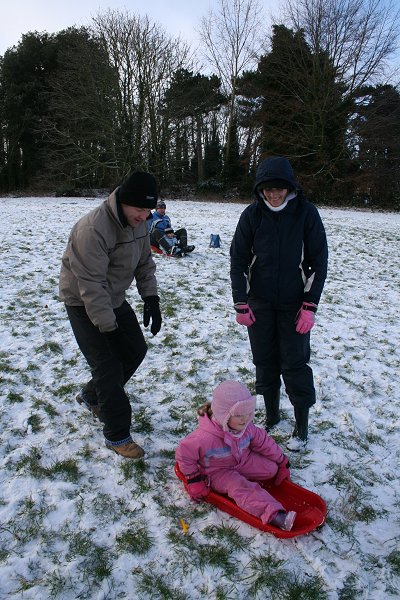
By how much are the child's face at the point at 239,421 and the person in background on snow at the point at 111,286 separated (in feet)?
2.46

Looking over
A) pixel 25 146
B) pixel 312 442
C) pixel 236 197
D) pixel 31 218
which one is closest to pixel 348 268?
pixel 312 442

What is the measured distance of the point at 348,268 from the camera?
29.9 feet

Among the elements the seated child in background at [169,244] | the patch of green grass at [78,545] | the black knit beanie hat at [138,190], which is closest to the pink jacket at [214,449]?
the patch of green grass at [78,545]

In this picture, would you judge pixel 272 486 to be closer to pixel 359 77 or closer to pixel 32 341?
A: pixel 32 341

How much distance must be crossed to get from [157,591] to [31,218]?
12.3 m

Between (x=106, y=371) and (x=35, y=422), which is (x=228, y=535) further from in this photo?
(x=35, y=422)

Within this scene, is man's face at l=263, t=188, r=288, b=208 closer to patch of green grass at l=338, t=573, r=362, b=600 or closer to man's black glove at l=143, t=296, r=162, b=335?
man's black glove at l=143, t=296, r=162, b=335

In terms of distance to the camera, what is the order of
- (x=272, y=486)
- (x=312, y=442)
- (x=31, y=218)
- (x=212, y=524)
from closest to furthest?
(x=212, y=524) → (x=272, y=486) → (x=312, y=442) → (x=31, y=218)

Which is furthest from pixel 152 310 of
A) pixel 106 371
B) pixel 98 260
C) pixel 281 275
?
pixel 281 275

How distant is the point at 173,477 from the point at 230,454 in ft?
1.58

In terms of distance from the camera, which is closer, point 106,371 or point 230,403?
point 230,403

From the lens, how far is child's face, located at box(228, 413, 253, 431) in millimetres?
2623

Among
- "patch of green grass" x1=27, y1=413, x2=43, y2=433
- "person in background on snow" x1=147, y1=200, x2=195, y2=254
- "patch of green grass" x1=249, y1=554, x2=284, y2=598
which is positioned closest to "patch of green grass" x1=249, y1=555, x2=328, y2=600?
"patch of green grass" x1=249, y1=554, x2=284, y2=598

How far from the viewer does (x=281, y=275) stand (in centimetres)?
304
